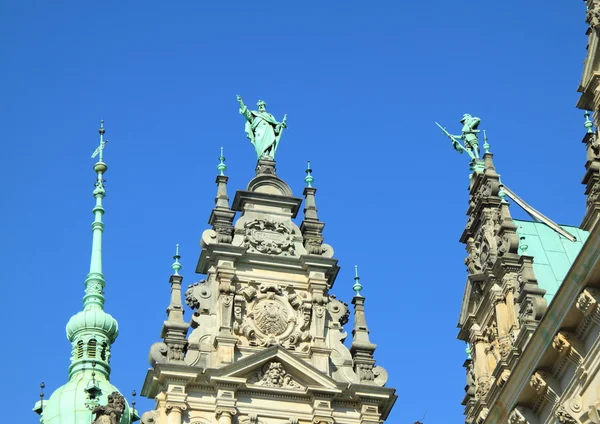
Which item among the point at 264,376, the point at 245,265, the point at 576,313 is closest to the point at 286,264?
the point at 245,265

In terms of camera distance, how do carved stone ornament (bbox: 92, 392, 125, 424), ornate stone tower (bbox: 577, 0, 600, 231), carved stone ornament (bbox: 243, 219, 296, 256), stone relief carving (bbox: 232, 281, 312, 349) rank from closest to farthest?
ornate stone tower (bbox: 577, 0, 600, 231) < carved stone ornament (bbox: 92, 392, 125, 424) < stone relief carving (bbox: 232, 281, 312, 349) < carved stone ornament (bbox: 243, 219, 296, 256)

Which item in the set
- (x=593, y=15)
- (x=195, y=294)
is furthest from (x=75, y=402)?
(x=593, y=15)

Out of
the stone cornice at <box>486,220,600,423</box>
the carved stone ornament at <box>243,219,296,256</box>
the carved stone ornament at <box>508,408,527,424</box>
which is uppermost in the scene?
the carved stone ornament at <box>243,219,296,256</box>

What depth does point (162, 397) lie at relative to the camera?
29562mm

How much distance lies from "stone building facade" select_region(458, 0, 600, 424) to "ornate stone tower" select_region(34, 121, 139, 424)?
988cm

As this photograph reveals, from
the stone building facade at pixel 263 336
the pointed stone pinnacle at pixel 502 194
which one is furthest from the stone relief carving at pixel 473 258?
the stone building facade at pixel 263 336

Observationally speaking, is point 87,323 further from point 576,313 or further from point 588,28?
point 576,313

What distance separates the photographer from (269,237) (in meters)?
32.3

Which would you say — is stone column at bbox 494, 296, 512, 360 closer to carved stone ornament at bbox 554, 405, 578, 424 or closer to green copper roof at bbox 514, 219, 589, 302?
green copper roof at bbox 514, 219, 589, 302

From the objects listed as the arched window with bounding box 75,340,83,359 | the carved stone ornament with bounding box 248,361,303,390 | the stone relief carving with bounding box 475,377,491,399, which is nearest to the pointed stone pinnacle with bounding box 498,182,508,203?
the stone relief carving with bounding box 475,377,491,399

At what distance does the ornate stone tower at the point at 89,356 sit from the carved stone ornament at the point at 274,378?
16.8 ft

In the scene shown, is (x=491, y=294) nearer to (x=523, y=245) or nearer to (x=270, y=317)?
(x=523, y=245)

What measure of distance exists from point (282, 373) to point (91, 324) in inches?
336

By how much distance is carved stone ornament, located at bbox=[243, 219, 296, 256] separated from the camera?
105 feet
